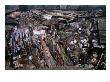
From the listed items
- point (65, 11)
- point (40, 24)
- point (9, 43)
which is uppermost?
point (65, 11)

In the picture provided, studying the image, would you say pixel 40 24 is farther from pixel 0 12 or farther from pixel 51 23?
pixel 0 12

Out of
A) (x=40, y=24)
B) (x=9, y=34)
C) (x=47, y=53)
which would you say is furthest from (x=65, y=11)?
(x=9, y=34)

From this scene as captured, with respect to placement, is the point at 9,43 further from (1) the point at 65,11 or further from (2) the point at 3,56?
(1) the point at 65,11

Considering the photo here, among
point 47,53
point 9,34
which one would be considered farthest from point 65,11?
point 9,34

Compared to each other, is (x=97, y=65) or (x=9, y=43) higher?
(x=9, y=43)

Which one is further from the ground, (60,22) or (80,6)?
(80,6)
